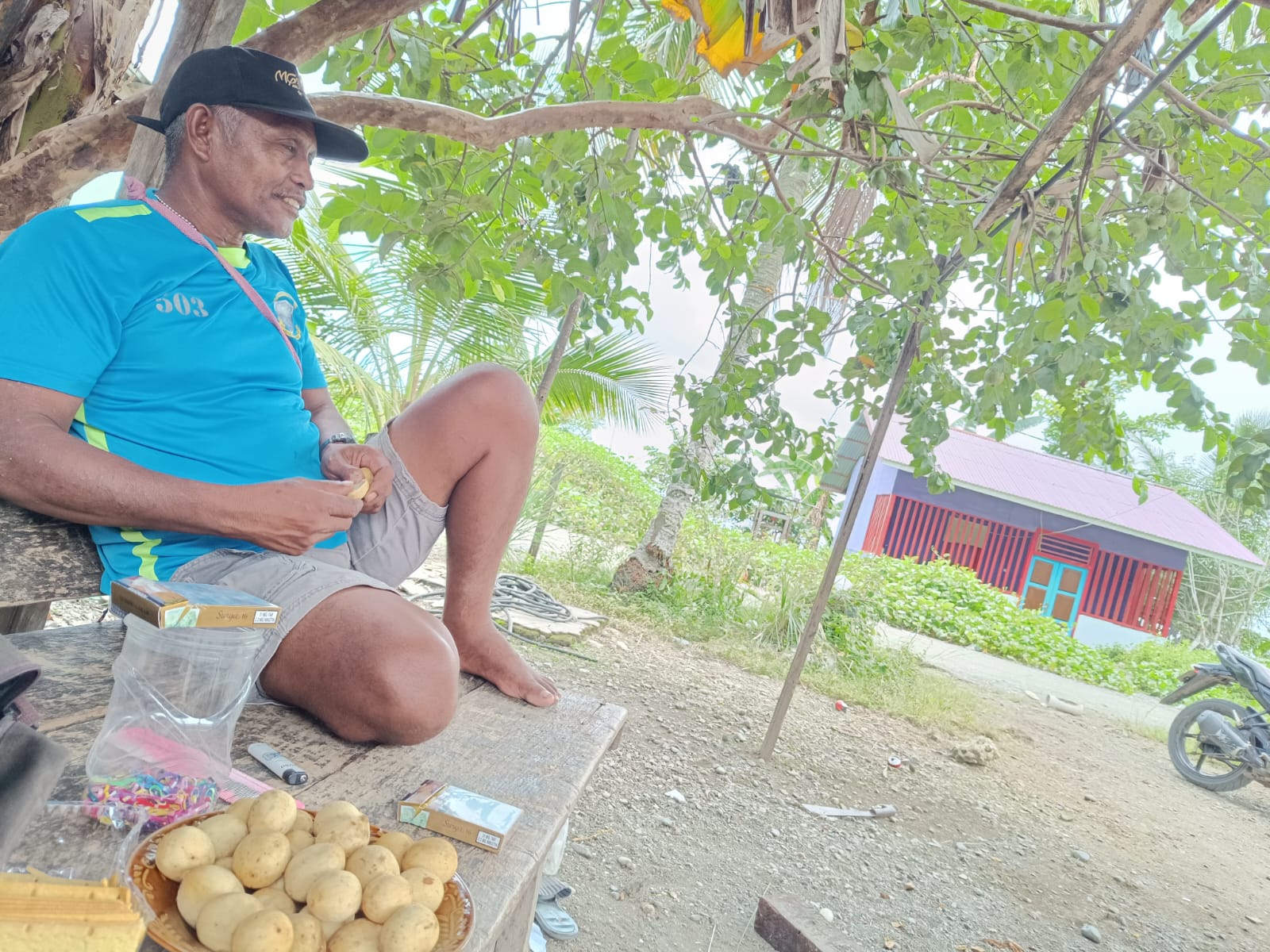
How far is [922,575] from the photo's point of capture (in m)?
12.5

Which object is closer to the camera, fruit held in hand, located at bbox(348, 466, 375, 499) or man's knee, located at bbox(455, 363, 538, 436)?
fruit held in hand, located at bbox(348, 466, 375, 499)

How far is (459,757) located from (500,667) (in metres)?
0.43

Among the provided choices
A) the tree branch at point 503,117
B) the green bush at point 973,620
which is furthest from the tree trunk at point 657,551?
the tree branch at point 503,117

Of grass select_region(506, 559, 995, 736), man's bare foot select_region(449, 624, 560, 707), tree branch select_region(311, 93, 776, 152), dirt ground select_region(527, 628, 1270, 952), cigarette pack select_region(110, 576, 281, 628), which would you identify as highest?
tree branch select_region(311, 93, 776, 152)

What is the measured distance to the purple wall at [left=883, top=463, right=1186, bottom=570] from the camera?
52.2 feet

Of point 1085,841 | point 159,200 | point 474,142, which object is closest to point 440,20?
point 474,142

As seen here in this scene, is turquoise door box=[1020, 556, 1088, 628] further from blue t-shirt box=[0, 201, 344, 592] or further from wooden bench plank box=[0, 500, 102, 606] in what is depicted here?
wooden bench plank box=[0, 500, 102, 606]

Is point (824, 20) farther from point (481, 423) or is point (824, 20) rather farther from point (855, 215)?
point (855, 215)

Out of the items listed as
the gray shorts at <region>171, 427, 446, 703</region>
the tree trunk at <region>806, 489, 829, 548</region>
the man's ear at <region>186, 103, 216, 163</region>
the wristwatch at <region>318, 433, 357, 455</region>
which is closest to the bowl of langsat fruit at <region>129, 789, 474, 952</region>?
the gray shorts at <region>171, 427, 446, 703</region>

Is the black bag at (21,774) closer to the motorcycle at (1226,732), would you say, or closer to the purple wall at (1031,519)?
the motorcycle at (1226,732)

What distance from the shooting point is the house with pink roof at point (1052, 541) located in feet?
52.2

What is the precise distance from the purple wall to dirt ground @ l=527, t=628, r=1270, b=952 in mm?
10847

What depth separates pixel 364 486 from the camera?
173 centimetres

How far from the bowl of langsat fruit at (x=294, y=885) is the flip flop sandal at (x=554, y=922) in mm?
1491
